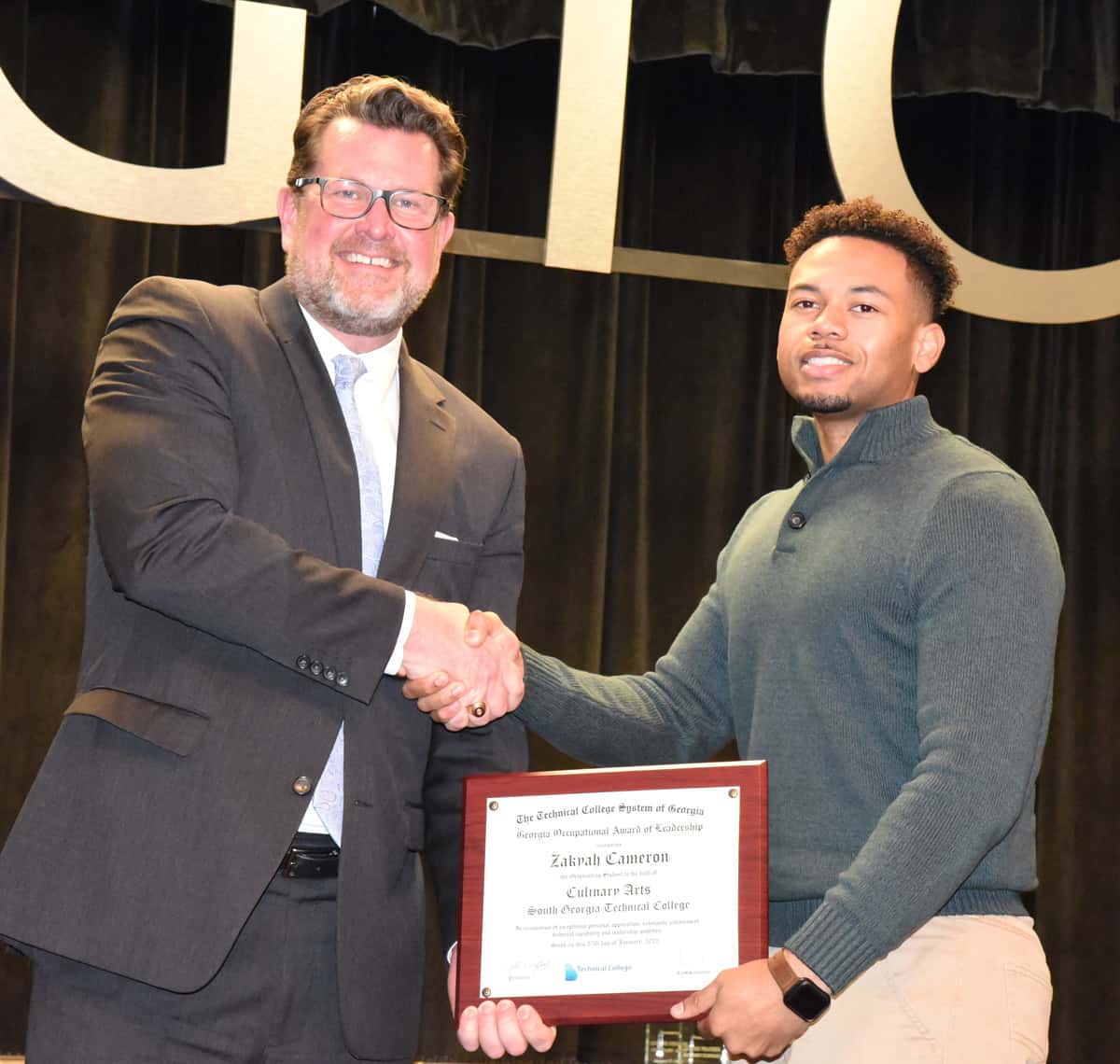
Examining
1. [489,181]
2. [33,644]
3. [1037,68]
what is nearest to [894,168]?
[1037,68]

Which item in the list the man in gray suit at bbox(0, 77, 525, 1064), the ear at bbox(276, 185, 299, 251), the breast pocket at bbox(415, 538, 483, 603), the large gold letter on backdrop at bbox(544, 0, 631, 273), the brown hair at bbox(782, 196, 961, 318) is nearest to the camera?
the man in gray suit at bbox(0, 77, 525, 1064)

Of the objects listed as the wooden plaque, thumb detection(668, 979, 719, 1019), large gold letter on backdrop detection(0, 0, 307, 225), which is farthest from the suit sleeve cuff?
large gold letter on backdrop detection(0, 0, 307, 225)

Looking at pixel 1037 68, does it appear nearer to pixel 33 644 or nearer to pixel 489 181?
pixel 489 181

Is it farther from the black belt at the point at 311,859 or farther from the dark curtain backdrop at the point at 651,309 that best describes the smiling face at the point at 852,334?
the dark curtain backdrop at the point at 651,309

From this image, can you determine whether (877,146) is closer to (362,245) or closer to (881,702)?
(362,245)

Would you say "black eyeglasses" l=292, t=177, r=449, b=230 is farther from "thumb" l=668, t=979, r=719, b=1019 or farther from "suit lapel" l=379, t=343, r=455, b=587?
"thumb" l=668, t=979, r=719, b=1019

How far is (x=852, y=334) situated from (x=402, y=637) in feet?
3.09

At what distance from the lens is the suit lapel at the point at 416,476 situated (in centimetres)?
229

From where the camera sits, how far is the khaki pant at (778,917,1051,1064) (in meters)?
2.18

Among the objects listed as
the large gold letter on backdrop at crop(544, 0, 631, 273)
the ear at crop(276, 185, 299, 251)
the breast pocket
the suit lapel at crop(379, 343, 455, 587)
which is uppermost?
the large gold letter on backdrop at crop(544, 0, 631, 273)

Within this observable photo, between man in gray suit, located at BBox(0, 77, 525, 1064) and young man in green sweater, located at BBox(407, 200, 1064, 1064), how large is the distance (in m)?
0.15

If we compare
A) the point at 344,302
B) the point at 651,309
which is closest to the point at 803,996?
the point at 344,302

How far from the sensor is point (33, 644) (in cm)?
449

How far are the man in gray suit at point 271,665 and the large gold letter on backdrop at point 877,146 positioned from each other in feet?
6.31
